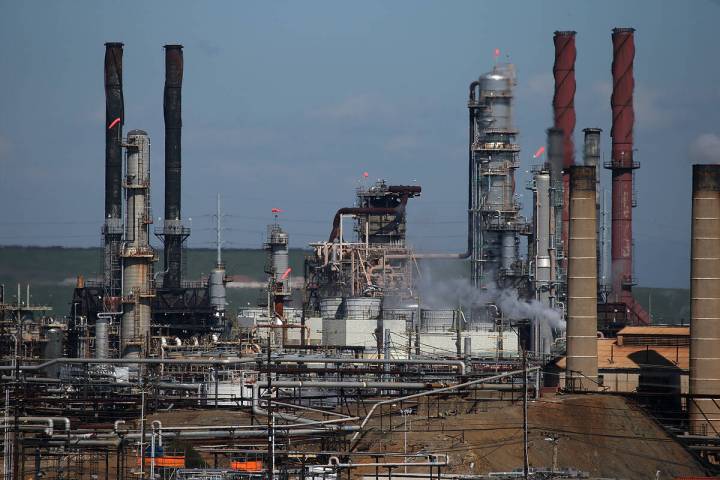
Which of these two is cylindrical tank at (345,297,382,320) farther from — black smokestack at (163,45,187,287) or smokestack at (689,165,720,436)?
smokestack at (689,165,720,436)

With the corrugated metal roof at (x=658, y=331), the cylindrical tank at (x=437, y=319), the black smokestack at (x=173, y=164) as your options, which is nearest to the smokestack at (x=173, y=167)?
the black smokestack at (x=173, y=164)

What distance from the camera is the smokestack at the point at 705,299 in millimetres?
44969

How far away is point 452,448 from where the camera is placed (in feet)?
128

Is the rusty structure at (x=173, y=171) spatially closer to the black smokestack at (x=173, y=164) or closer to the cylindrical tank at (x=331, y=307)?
the black smokestack at (x=173, y=164)

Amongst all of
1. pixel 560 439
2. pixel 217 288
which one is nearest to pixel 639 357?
pixel 560 439

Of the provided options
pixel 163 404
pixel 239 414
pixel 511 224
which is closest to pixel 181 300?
pixel 511 224

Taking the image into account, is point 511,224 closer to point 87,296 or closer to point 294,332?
point 294,332

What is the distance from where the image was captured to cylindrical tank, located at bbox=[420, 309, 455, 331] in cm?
7219

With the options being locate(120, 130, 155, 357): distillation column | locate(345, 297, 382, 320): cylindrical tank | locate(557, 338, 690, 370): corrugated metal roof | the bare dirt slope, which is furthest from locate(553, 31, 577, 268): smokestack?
the bare dirt slope

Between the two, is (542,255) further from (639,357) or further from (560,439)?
(560,439)

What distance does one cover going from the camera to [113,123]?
8219 cm

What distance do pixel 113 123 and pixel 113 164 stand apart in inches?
107

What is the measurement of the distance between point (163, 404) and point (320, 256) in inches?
1211

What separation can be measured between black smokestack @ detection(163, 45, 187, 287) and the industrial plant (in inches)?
4.7
